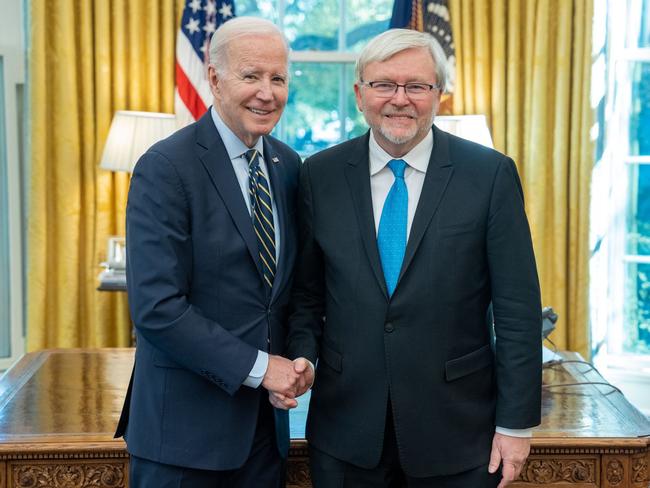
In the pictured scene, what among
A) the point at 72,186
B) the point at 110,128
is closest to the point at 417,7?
the point at 110,128

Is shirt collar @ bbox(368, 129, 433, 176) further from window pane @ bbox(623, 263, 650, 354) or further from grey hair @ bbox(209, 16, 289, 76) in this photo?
window pane @ bbox(623, 263, 650, 354)

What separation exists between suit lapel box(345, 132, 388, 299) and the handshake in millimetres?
250

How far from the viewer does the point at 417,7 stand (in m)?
4.83

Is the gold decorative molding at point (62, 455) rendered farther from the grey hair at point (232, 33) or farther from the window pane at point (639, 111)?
the window pane at point (639, 111)

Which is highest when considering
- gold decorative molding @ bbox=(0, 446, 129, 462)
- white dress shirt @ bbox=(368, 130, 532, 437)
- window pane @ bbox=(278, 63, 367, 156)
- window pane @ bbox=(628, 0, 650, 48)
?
window pane @ bbox=(628, 0, 650, 48)

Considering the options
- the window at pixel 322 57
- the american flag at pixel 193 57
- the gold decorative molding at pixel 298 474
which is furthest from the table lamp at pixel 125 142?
the gold decorative molding at pixel 298 474

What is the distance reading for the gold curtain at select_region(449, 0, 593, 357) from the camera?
4.78m

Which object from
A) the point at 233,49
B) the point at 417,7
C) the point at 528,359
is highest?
the point at 417,7

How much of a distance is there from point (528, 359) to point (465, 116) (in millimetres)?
2804

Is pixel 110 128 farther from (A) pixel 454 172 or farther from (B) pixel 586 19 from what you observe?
(A) pixel 454 172

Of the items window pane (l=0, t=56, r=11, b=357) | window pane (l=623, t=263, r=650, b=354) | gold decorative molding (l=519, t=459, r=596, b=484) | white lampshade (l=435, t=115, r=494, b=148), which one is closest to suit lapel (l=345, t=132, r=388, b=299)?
gold decorative molding (l=519, t=459, r=596, b=484)

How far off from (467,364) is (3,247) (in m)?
3.76

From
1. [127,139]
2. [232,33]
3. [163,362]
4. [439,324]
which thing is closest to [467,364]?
[439,324]

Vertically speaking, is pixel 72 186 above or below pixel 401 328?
above
